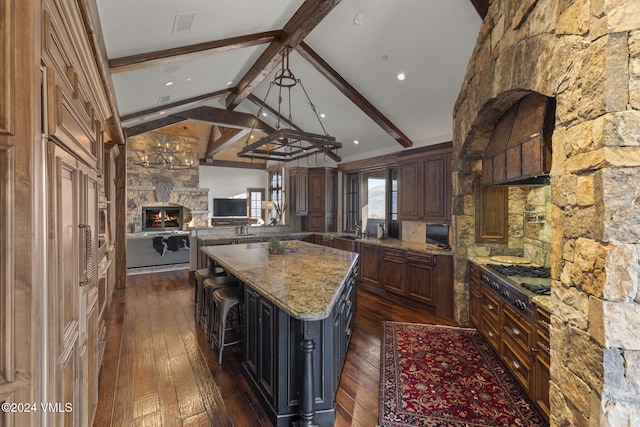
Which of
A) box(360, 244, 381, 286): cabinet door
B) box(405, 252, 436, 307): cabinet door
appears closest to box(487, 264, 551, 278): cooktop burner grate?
box(405, 252, 436, 307): cabinet door

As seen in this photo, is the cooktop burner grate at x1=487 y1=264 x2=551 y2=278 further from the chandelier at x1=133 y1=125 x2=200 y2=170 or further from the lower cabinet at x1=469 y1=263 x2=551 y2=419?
the chandelier at x1=133 y1=125 x2=200 y2=170

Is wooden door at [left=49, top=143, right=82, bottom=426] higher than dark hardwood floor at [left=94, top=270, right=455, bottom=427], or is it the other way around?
wooden door at [left=49, top=143, right=82, bottom=426]

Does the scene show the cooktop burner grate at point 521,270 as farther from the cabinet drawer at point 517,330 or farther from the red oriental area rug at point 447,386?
the red oriental area rug at point 447,386

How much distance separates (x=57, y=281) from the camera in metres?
1.13

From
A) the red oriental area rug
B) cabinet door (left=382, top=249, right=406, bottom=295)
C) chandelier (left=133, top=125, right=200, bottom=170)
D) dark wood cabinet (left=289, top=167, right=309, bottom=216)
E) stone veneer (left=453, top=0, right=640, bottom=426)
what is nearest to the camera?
stone veneer (left=453, top=0, right=640, bottom=426)

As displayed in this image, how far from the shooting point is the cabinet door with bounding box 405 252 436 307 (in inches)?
165

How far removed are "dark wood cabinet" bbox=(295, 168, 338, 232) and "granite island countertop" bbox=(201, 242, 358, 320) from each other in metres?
2.85

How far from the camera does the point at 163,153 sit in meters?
9.18

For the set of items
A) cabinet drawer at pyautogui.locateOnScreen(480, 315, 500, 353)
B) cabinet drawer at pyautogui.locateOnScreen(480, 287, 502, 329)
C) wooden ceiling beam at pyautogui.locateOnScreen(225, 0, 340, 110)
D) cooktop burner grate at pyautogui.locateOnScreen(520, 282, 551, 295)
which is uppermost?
wooden ceiling beam at pyautogui.locateOnScreen(225, 0, 340, 110)

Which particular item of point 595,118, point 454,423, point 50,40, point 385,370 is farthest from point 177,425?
point 595,118

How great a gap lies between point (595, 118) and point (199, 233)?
625cm

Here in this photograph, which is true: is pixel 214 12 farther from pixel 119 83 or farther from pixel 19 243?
pixel 19 243

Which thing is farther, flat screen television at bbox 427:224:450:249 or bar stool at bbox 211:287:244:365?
flat screen television at bbox 427:224:450:249

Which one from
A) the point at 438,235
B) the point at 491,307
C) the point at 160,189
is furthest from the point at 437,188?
the point at 160,189
